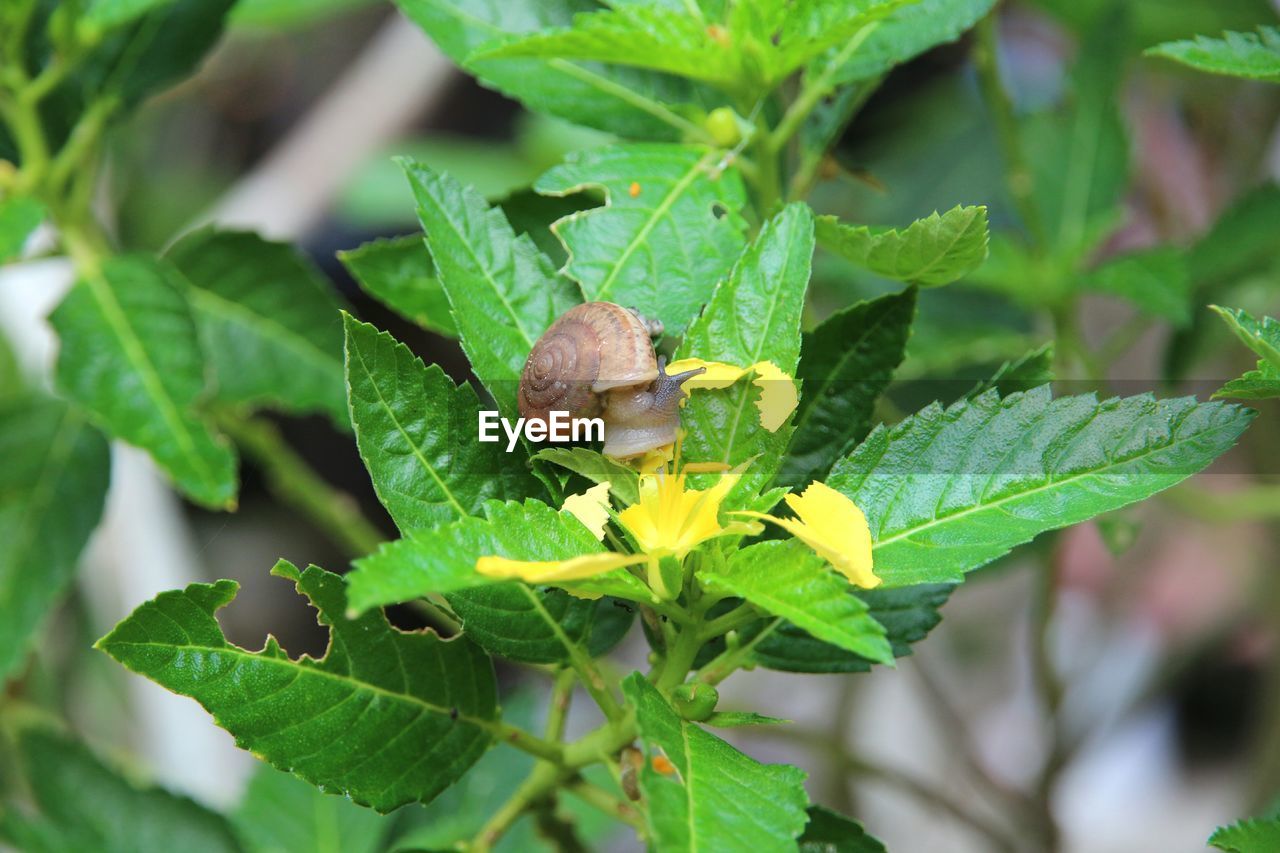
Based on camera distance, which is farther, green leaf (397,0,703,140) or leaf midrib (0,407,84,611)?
leaf midrib (0,407,84,611)

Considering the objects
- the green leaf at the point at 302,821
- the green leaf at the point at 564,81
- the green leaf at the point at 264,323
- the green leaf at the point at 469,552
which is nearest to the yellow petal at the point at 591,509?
the green leaf at the point at 469,552

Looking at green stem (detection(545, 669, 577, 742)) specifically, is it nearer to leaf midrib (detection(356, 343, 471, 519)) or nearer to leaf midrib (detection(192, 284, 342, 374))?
leaf midrib (detection(356, 343, 471, 519))

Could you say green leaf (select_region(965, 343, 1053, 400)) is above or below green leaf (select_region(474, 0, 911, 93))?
below

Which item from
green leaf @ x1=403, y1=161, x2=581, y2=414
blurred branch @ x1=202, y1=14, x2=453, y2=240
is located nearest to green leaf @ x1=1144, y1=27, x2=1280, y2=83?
green leaf @ x1=403, y1=161, x2=581, y2=414

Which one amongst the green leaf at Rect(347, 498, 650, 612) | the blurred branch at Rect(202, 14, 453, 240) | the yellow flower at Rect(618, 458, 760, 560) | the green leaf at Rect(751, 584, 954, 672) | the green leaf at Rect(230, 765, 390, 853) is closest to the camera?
the green leaf at Rect(347, 498, 650, 612)

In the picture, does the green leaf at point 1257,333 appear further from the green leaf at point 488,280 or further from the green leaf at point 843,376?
the green leaf at point 488,280

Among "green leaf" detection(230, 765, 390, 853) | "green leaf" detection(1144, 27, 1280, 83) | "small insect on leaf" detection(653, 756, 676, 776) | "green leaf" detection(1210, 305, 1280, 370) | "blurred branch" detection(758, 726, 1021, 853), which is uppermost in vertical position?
"green leaf" detection(1144, 27, 1280, 83)
